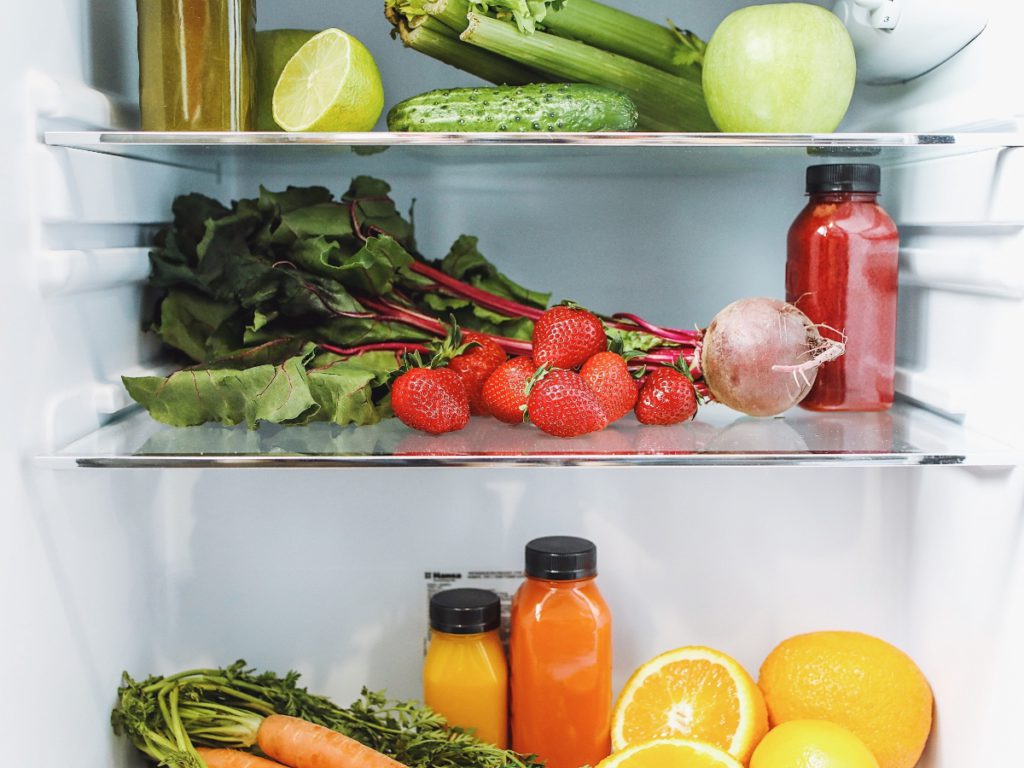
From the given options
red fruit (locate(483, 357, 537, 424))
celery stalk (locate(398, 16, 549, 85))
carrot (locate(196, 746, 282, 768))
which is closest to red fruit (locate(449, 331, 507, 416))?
red fruit (locate(483, 357, 537, 424))

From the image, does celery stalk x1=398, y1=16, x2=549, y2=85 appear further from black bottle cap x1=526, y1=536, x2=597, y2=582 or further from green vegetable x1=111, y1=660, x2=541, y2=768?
green vegetable x1=111, y1=660, x2=541, y2=768

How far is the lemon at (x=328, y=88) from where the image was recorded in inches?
39.1

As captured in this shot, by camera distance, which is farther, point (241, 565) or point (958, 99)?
point (241, 565)

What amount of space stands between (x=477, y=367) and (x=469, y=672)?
350mm

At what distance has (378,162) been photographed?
3.70 feet

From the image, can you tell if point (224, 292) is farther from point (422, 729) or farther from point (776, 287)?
point (776, 287)

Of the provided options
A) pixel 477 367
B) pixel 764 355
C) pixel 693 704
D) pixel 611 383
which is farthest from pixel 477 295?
pixel 693 704

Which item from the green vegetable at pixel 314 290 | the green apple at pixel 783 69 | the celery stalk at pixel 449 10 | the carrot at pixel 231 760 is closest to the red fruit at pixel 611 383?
the green vegetable at pixel 314 290

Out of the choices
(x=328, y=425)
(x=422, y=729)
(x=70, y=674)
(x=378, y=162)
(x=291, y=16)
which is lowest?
(x=422, y=729)

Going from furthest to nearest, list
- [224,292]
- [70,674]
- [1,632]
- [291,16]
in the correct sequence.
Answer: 1. [291,16]
2. [224,292]
3. [70,674]
4. [1,632]

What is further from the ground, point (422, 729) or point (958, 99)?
point (958, 99)

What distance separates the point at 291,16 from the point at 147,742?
0.85 m

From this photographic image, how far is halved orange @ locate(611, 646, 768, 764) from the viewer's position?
112 cm

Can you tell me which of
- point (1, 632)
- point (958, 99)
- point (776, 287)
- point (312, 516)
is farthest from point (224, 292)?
point (958, 99)
